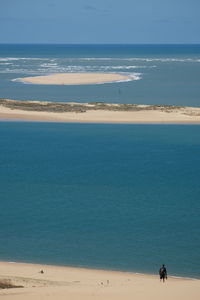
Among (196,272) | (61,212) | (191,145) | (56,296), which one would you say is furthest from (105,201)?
(191,145)

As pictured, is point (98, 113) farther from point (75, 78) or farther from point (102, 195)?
point (75, 78)

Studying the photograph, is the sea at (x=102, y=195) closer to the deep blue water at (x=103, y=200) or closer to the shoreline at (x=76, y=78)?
the deep blue water at (x=103, y=200)

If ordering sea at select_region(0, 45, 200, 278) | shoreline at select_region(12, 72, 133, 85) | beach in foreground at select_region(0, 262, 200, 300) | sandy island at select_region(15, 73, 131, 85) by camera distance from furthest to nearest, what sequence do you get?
sandy island at select_region(15, 73, 131, 85) → shoreline at select_region(12, 72, 133, 85) → sea at select_region(0, 45, 200, 278) → beach in foreground at select_region(0, 262, 200, 300)

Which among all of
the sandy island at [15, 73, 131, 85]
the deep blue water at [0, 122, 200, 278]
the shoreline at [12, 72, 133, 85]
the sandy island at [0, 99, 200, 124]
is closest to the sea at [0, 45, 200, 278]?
the deep blue water at [0, 122, 200, 278]

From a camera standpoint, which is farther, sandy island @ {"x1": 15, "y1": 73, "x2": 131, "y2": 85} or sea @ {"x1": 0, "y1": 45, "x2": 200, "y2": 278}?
sandy island @ {"x1": 15, "y1": 73, "x2": 131, "y2": 85}

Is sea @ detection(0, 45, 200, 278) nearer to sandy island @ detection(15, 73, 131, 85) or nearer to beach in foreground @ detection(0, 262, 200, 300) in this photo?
beach in foreground @ detection(0, 262, 200, 300)

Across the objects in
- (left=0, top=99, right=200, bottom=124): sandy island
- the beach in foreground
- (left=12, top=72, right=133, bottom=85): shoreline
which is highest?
(left=12, top=72, right=133, bottom=85): shoreline

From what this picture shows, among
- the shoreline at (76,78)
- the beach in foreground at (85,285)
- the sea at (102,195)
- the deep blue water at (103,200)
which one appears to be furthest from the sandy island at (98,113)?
the beach in foreground at (85,285)

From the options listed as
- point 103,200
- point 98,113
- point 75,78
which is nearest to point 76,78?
point 75,78
